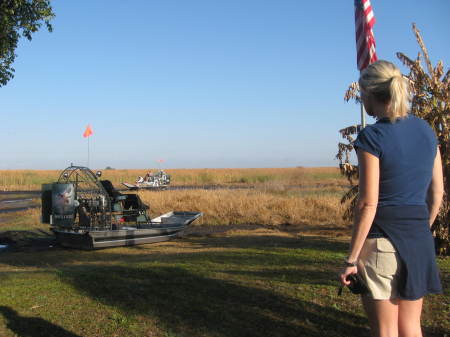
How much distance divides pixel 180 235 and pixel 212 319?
9562 millimetres

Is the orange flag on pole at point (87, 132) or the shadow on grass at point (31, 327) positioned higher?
the orange flag on pole at point (87, 132)

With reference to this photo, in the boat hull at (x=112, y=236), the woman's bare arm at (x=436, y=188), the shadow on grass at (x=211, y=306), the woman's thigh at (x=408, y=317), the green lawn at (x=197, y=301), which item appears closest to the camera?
the woman's thigh at (x=408, y=317)

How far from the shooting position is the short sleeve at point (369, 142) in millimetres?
2508

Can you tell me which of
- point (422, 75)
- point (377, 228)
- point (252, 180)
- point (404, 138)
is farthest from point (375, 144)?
point (252, 180)

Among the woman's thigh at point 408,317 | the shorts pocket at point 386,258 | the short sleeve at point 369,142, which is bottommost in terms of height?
the woman's thigh at point 408,317

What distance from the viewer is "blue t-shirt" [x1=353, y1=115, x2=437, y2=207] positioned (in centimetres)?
253

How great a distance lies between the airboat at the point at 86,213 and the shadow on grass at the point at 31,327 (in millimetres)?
5912

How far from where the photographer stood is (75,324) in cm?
502

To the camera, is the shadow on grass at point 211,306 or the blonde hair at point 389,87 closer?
the blonde hair at point 389,87

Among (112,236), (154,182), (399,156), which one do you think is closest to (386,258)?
(399,156)

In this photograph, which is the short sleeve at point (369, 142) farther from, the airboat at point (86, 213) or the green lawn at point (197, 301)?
the airboat at point (86, 213)

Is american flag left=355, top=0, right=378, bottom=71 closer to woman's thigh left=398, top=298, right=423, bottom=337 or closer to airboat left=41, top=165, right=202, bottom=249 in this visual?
woman's thigh left=398, top=298, right=423, bottom=337

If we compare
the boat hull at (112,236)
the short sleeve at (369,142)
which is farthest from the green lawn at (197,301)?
the boat hull at (112,236)

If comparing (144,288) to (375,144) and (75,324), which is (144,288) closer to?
(75,324)
